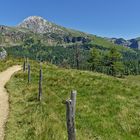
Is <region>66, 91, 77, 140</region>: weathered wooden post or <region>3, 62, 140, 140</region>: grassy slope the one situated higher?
<region>66, 91, 77, 140</region>: weathered wooden post

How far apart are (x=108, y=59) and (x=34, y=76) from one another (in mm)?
77642

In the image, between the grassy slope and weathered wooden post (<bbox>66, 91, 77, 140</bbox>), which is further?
the grassy slope

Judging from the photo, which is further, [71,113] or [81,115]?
[81,115]

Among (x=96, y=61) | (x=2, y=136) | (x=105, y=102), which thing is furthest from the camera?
(x=96, y=61)

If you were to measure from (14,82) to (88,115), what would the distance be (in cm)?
1709

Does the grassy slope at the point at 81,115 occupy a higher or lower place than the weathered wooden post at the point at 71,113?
lower

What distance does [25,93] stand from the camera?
27828mm

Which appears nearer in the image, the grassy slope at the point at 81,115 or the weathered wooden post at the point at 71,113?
the weathered wooden post at the point at 71,113

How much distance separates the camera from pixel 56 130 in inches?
614

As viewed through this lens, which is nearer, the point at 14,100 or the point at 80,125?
the point at 80,125

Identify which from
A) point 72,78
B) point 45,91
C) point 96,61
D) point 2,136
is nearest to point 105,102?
point 45,91

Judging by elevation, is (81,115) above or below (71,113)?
below

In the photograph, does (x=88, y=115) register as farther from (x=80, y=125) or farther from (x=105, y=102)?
(x=105, y=102)

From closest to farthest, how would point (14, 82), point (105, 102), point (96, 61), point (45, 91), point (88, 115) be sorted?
point (88, 115), point (105, 102), point (45, 91), point (14, 82), point (96, 61)
